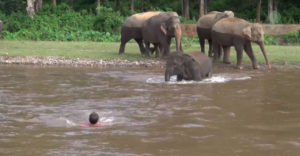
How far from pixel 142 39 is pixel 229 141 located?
1540 centimetres

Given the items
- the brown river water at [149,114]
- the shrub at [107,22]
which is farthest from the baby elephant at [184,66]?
the shrub at [107,22]

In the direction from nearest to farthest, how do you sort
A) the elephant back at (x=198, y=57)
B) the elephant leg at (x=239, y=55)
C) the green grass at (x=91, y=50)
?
the elephant back at (x=198, y=57) < the elephant leg at (x=239, y=55) < the green grass at (x=91, y=50)

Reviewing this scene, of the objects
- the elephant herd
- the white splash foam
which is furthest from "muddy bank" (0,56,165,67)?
the white splash foam

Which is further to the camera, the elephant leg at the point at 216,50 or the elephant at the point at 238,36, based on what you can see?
the elephant leg at the point at 216,50

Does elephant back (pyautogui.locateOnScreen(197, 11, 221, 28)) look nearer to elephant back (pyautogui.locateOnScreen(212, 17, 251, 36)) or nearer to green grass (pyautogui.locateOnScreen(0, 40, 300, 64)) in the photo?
elephant back (pyautogui.locateOnScreen(212, 17, 251, 36))

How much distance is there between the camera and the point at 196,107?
12508mm


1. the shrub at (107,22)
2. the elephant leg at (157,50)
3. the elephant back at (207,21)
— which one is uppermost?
the elephant back at (207,21)

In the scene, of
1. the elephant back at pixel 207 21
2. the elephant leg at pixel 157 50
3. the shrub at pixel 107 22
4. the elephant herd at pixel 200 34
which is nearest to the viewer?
the elephant herd at pixel 200 34

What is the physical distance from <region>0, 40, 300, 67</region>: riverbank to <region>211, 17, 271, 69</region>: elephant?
0.99m

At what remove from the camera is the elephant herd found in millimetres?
16750

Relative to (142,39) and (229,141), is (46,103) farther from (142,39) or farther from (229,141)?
(142,39)

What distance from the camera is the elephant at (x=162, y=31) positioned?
2164 centimetres

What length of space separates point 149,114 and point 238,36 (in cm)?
953

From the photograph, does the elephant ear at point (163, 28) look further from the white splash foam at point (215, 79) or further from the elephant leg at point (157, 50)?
the white splash foam at point (215, 79)
